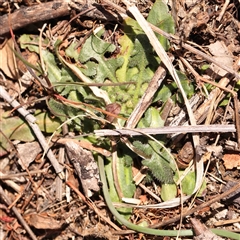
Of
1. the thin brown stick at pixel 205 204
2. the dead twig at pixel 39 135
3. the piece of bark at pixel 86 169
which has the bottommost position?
the thin brown stick at pixel 205 204

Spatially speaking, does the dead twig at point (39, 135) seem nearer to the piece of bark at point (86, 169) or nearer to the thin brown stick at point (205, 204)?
the piece of bark at point (86, 169)

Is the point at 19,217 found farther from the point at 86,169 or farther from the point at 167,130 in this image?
the point at 167,130

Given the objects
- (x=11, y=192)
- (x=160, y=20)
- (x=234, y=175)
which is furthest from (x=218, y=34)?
(x=11, y=192)

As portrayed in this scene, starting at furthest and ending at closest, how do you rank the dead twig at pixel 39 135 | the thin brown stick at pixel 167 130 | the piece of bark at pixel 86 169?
the dead twig at pixel 39 135
the piece of bark at pixel 86 169
the thin brown stick at pixel 167 130

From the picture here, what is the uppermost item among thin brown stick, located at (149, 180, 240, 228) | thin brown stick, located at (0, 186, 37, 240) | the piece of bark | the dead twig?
the dead twig

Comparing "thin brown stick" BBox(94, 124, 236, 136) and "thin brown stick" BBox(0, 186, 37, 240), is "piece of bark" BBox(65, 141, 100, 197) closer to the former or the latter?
"thin brown stick" BBox(94, 124, 236, 136)

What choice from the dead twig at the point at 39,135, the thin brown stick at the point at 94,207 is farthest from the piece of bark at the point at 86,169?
the dead twig at the point at 39,135

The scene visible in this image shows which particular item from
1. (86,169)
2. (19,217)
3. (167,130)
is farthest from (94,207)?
(167,130)

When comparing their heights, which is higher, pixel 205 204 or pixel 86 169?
pixel 86 169

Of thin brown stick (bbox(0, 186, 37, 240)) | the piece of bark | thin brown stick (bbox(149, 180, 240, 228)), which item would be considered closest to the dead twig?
the piece of bark
